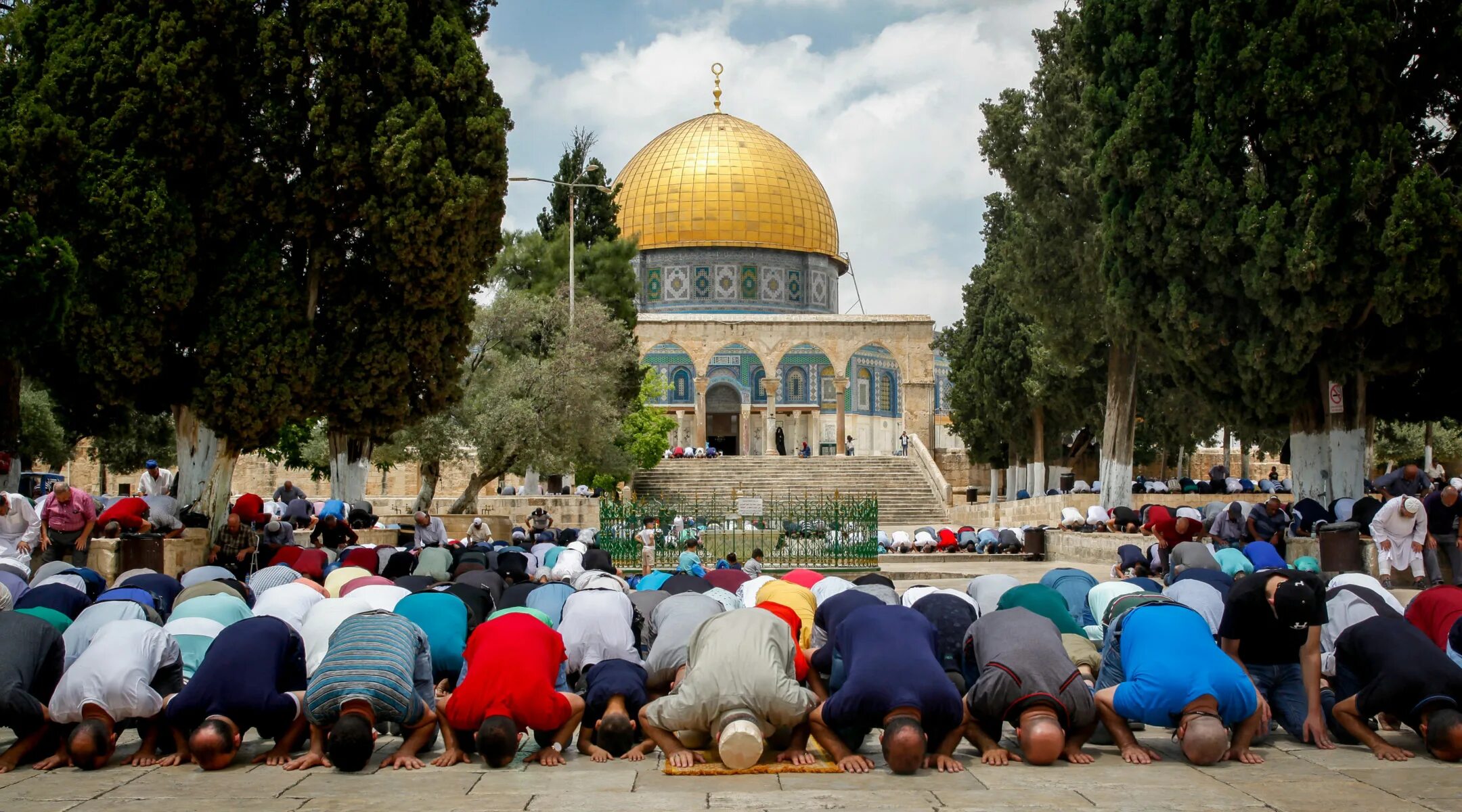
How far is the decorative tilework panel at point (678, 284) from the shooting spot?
4703 cm

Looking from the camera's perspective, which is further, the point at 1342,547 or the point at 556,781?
the point at 1342,547

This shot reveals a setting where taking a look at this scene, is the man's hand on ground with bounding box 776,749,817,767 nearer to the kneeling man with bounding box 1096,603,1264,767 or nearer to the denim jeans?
the kneeling man with bounding box 1096,603,1264,767

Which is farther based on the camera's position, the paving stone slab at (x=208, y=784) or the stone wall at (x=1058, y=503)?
the stone wall at (x=1058, y=503)

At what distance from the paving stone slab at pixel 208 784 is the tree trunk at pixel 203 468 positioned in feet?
26.2

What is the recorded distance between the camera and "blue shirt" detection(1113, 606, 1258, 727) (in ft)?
17.7

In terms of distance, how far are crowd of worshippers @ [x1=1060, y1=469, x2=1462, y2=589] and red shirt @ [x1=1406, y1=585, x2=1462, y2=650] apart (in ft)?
6.36

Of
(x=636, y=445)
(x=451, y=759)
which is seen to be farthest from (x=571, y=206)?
(x=451, y=759)

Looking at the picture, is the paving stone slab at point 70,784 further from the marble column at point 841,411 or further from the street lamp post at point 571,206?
the marble column at point 841,411

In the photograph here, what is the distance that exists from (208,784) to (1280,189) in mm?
12196

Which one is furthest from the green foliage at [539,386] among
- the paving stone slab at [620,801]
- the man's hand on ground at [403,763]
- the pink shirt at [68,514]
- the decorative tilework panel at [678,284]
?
the decorative tilework panel at [678,284]

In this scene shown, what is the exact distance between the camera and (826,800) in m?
4.81

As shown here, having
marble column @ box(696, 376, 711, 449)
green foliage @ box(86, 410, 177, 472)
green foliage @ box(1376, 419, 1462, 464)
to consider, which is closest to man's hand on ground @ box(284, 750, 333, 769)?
green foliage @ box(86, 410, 177, 472)

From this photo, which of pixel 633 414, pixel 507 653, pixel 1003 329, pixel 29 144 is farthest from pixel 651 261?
pixel 507 653

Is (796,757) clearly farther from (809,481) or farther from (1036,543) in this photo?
(809,481)
